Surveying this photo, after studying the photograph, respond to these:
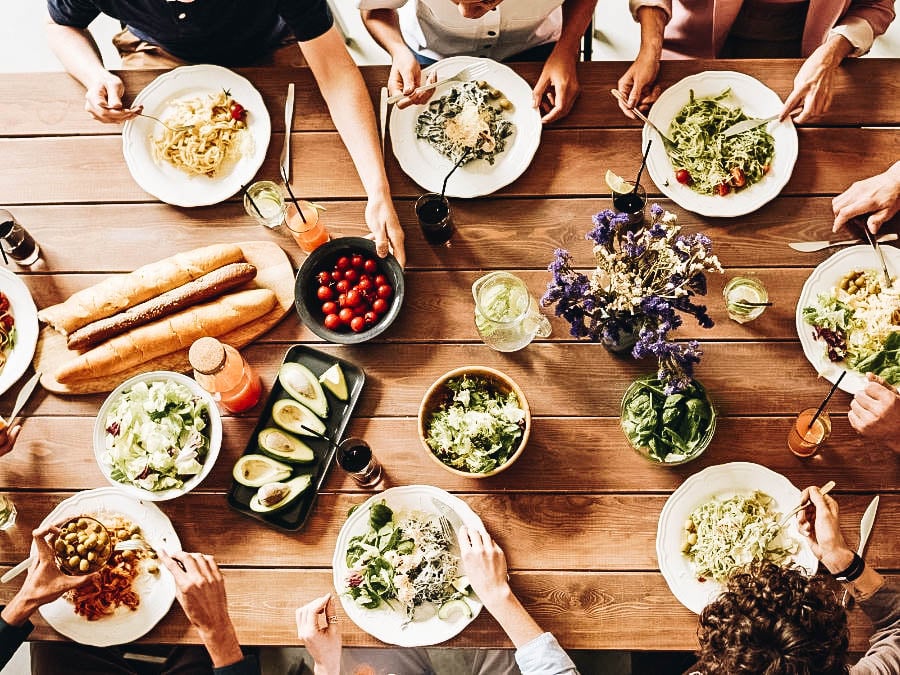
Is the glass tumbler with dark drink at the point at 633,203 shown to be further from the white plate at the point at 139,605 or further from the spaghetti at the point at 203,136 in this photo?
the white plate at the point at 139,605

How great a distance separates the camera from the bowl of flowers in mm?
1493

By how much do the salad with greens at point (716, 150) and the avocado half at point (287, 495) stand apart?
1.36m

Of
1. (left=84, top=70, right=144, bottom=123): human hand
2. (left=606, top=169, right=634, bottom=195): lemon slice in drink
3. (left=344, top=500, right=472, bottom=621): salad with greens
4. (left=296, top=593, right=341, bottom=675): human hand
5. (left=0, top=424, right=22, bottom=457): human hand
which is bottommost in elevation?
(left=296, top=593, right=341, bottom=675): human hand

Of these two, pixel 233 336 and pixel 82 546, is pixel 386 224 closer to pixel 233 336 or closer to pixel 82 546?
pixel 233 336

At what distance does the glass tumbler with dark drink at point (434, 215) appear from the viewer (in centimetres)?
197

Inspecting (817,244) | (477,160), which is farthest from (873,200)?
(477,160)

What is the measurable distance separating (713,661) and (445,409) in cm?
85

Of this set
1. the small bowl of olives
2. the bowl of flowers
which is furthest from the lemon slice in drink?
the small bowl of olives

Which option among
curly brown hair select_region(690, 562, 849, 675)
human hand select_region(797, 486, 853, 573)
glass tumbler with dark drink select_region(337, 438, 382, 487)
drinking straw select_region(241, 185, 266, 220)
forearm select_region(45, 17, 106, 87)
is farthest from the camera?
forearm select_region(45, 17, 106, 87)

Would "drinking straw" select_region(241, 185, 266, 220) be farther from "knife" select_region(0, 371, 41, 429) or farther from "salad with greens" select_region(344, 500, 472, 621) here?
"salad with greens" select_region(344, 500, 472, 621)

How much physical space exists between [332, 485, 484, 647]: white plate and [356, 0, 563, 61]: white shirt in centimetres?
149

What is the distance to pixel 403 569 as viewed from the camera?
177 centimetres

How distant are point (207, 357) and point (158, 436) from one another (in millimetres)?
266

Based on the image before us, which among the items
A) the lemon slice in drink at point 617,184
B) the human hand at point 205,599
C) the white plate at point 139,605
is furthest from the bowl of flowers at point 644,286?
the white plate at point 139,605
